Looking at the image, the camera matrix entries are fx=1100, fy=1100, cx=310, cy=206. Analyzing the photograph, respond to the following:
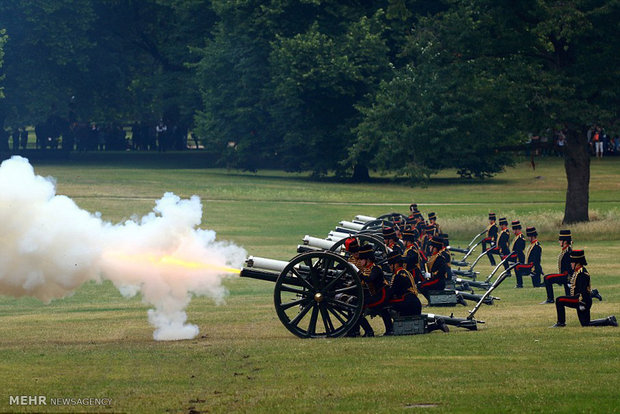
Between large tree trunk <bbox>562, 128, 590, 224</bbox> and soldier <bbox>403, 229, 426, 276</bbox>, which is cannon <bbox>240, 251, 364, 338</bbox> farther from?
large tree trunk <bbox>562, 128, 590, 224</bbox>

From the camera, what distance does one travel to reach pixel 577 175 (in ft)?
168

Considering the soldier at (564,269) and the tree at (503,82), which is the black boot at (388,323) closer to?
the soldier at (564,269)

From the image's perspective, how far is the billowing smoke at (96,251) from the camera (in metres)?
22.1

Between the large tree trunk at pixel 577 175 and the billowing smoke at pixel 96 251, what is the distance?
3084cm

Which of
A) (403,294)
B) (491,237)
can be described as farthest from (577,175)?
(403,294)

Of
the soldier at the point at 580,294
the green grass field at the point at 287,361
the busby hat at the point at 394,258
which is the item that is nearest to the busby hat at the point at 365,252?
the busby hat at the point at 394,258

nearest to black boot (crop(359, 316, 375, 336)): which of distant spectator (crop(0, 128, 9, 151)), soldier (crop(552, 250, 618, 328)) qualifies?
soldier (crop(552, 250, 618, 328))

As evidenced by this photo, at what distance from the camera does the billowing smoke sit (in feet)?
72.6

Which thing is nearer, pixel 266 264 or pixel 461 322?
Answer: pixel 266 264

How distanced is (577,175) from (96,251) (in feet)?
109

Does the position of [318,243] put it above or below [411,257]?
above

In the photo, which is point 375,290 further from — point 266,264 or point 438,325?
point 266,264

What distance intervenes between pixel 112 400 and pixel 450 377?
501 cm

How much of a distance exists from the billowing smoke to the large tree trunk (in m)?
30.8
